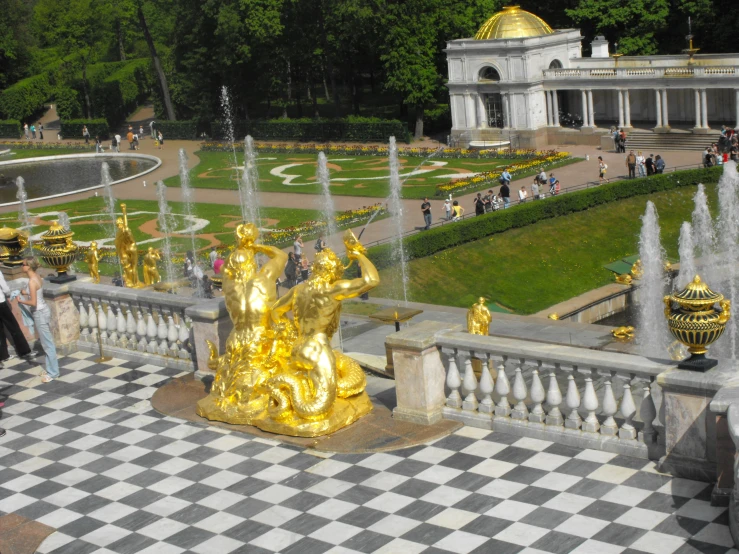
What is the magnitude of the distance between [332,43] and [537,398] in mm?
62104

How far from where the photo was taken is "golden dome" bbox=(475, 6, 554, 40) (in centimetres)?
6756

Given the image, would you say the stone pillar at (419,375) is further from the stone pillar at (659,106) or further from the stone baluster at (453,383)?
the stone pillar at (659,106)

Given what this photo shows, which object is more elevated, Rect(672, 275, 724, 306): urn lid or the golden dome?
the golden dome

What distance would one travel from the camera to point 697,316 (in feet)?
44.7

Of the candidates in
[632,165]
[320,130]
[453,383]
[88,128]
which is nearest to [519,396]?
[453,383]

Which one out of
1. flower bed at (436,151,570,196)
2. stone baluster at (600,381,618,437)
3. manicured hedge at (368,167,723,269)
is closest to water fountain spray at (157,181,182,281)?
manicured hedge at (368,167,723,269)

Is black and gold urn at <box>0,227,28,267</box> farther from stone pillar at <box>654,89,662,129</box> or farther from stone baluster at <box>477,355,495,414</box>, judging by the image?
stone pillar at <box>654,89,662,129</box>

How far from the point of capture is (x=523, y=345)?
16.0 metres

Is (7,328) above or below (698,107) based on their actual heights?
above

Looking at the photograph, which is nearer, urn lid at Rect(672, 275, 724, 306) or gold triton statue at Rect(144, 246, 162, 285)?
urn lid at Rect(672, 275, 724, 306)

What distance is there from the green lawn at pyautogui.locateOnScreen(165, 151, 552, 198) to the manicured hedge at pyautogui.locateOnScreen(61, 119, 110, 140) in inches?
789

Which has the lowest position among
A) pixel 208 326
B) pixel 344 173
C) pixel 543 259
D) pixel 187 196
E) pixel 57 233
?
pixel 543 259

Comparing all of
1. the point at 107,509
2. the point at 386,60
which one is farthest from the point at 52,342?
the point at 386,60

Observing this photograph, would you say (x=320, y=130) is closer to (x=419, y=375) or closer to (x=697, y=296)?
(x=419, y=375)
